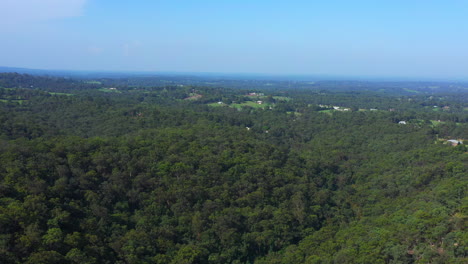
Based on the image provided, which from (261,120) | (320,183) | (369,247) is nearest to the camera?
(369,247)

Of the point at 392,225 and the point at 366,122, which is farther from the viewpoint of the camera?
the point at 366,122

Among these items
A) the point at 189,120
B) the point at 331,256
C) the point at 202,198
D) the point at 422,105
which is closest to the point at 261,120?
the point at 189,120

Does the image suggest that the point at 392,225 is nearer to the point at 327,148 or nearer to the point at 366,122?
the point at 327,148

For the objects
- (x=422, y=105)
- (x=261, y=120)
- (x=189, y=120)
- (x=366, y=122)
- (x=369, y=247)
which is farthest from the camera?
(x=422, y=105)

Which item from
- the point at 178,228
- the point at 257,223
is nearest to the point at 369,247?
the point at 257,223

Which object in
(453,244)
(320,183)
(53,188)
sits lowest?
(320,183)

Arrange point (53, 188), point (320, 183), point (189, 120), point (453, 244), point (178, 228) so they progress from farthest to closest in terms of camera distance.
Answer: point (189, 120)
point (320, 183)
point (178, 228)
point (53, 188)
point (453, 244)

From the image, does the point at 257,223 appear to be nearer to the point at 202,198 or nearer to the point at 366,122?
the point at 202,198

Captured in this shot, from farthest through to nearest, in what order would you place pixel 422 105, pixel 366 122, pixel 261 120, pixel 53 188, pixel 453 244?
1. pixel 422 105
2. pixel 261 120
3. pixel 366 122
4. pixel 53 188
5. pixel 453 244

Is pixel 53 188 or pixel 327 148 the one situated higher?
pixel 53 188
